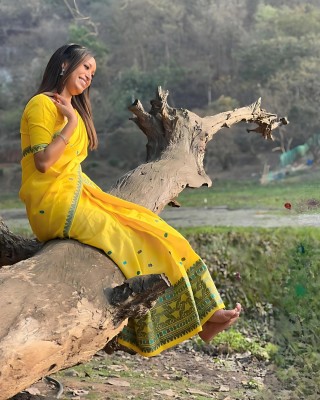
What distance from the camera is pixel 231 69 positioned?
5.70 metres

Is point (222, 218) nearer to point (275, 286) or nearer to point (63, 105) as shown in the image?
point (275, 286)

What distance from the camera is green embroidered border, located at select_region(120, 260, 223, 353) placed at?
1.92 metres

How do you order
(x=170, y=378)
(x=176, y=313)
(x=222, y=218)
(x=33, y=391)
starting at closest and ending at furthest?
(x=176, y=313)
(x=33, y=391)
(x=170, y=378)
(x=222, y=218)

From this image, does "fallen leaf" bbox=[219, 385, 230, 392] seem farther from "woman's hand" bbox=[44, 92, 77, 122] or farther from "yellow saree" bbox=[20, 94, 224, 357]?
"woman's hand" bbox=[44, 92, 77, 122]

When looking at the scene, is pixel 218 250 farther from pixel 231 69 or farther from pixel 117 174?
pixel 231 69

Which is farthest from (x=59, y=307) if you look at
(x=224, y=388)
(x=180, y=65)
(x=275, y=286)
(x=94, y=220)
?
(x=180, y=65)

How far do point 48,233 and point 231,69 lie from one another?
4.04 metres

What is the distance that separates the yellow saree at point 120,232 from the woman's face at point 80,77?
0.09m

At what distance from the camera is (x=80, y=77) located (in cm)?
197

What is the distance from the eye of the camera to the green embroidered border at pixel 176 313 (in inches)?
75.8

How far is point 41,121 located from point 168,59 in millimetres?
4036

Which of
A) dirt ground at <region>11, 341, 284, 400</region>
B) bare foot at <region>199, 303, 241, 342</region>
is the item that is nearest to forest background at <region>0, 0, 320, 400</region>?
dirt ground at <region>11, 341, 284, 400</region>

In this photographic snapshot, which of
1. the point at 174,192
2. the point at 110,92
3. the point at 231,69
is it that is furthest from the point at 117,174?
the point at 174,192

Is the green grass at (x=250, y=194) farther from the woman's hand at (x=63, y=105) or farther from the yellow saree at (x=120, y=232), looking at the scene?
the woman's hand at (x=63, y=105)
